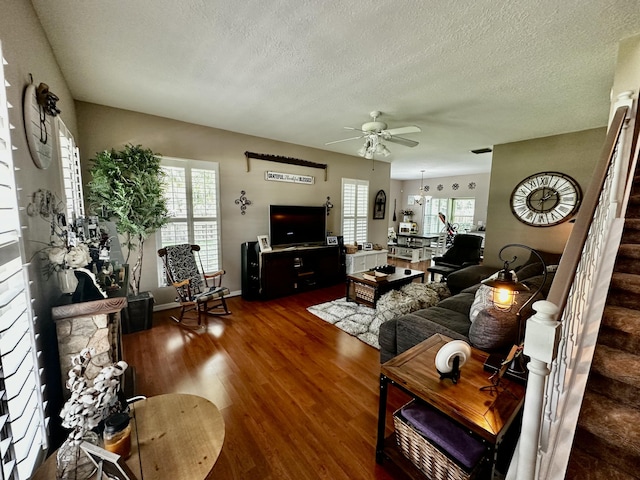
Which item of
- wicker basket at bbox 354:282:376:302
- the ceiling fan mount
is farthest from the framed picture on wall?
the ceiling fan mount

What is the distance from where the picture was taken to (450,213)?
964cm

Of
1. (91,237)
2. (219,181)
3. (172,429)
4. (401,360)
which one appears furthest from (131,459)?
(219,181)

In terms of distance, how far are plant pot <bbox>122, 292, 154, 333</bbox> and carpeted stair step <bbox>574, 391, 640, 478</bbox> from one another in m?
3.91

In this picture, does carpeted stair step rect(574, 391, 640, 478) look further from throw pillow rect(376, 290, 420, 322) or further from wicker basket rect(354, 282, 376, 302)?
wicker basket rect(354, 282, 376, 302)

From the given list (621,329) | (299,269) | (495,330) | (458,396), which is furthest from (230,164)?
(621,329)

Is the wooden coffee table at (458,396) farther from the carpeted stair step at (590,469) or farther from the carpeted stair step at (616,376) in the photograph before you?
the carpeted stair step at (616,376)

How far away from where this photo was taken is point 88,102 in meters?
3.22

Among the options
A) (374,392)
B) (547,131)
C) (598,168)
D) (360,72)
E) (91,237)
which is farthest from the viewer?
(547,131)

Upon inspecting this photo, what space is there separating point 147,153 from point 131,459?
10.3 ft

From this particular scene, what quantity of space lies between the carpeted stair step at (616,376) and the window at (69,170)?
12.8ft

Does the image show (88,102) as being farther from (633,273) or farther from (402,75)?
(633,273)

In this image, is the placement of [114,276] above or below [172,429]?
above

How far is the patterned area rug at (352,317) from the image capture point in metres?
3.21

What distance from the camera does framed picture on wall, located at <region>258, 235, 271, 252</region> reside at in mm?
4469
